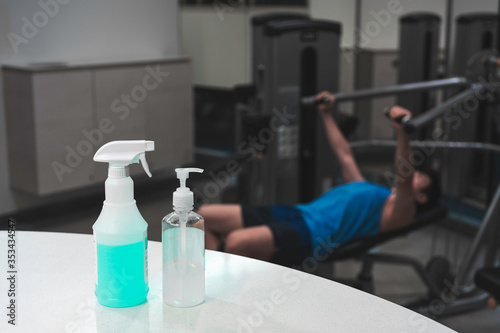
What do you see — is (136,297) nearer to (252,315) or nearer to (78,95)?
(252,315)

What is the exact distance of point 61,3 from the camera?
401 centimetres

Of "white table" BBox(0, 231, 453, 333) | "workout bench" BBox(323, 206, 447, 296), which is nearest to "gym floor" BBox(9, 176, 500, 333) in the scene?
"workout bench" BBox(323, 206, 447, 296)

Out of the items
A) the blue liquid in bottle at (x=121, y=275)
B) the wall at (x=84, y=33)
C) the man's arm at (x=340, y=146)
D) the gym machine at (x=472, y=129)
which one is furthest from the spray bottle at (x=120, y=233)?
the wall at (x=84, y=33)

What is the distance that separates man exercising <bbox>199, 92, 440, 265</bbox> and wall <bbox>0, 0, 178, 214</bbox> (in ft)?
6.78

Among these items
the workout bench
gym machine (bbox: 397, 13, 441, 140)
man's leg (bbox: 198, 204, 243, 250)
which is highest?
gym machine (bbox: 397, 13, 441, 140)

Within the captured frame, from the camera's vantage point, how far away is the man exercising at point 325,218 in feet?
7.61

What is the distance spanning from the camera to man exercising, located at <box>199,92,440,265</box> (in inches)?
91.4

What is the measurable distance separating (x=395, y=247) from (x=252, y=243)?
4.96 ft

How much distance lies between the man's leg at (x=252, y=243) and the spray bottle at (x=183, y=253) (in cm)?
143

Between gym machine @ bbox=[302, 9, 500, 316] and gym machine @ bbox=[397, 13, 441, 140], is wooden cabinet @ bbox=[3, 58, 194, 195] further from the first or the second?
gym machine @ bbox=[302, 9, 500, 316]

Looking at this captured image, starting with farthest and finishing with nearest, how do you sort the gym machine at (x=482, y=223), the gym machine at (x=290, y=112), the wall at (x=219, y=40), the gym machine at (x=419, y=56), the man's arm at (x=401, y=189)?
the wall at (x=219, y=40)
the gym machine at (x=419, y=56)
the gym machine at (x=290, y=112)
the gym machine at (x=482, y=223)
the man's arm at (x=401, y=189)

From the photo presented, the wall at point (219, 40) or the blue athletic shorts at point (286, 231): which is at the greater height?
the wall at point (219, 40)

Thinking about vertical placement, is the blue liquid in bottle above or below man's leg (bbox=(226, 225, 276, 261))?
above

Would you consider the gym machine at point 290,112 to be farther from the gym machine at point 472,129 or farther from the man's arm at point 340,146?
the gym machine at point 472,129
